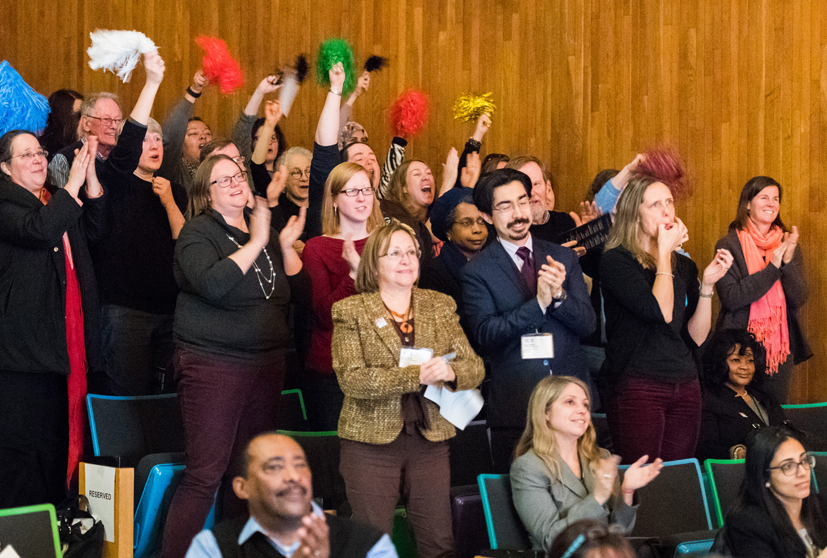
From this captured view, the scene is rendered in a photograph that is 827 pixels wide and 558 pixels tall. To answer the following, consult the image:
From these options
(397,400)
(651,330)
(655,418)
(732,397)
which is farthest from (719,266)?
(397,400)

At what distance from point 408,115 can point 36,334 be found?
8.74 ft

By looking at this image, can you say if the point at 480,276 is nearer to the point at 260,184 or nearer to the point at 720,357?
the point at 720,357

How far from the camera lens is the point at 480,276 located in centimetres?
320

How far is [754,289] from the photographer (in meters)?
4.16

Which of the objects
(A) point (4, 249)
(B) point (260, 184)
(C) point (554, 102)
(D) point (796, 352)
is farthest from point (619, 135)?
(A) point (4, 249)

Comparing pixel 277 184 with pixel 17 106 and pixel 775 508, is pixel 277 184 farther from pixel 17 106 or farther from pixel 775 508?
pixel 775 508

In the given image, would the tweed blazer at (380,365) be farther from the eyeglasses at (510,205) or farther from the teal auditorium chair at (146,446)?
the teal auditorium chair at (146,446)

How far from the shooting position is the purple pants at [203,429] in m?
2.93

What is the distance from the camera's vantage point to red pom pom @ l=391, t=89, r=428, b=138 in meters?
5.24

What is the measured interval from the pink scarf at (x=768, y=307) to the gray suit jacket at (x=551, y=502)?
5.71 ft

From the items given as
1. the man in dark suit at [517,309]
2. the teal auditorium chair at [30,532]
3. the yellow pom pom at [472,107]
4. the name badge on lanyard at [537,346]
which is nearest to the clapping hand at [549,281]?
the man in dark suit at [517,309]

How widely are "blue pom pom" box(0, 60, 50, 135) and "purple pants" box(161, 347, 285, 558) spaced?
126cm

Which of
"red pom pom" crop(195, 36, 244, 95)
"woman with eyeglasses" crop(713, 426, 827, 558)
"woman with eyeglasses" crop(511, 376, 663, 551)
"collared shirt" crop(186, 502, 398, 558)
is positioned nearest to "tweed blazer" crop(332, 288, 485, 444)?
"woman with eyeglasses" crop(511, 376, 663, 551)

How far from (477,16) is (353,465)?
371 cm
